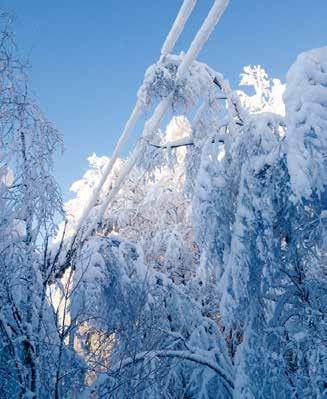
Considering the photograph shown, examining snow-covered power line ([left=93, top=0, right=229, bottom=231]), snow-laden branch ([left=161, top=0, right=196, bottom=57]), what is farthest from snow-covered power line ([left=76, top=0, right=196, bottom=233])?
snow-covered power line ([left=93, top=0, right=229, bottom=231])

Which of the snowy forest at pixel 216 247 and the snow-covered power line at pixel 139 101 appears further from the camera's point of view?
the snow-covered power line at pixel 139 101

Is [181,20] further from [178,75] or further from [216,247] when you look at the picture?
[216,247]

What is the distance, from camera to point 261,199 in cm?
423

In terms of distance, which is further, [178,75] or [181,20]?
[178,75]

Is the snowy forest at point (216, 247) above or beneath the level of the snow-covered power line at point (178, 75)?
beneath

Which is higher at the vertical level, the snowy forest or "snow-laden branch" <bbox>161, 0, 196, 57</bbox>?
"snow-laden branch" <bbox>161, 0, 196, 57</bbox>

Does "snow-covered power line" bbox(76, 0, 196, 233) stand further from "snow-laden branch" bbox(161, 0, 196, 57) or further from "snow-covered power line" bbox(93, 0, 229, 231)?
"snow-covered power line" bbox(93, 0, 229, 231)

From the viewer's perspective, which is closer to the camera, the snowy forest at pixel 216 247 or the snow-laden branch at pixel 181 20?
the snowy forest at pixel 216 247

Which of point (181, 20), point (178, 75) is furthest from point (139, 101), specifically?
point (181, 20)

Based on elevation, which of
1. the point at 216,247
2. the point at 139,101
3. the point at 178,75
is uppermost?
the point at 178,75

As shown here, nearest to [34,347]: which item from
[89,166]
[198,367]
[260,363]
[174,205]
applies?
[260,363]

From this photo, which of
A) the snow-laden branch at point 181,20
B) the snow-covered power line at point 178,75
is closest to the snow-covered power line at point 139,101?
the snow-laden branch at point 181,20

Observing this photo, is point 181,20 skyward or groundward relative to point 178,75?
groundward

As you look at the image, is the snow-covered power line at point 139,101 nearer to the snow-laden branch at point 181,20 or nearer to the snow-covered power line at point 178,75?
the snow-laden branch at point 181,20
